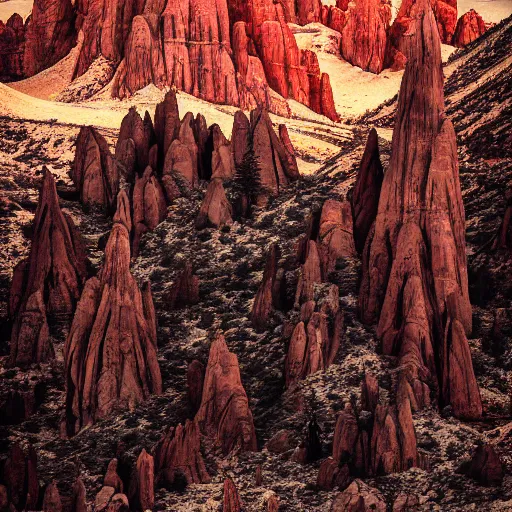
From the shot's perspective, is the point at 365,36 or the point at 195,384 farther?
the point at 365,36

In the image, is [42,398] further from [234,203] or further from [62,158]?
[62,158]

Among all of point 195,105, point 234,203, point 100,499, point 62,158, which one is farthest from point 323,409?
point 195,105

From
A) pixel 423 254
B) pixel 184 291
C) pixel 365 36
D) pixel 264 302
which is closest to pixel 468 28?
pixel 365 36

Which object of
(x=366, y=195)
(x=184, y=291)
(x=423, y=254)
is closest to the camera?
(x=423, y=254)

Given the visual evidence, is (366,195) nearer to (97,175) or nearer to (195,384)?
(195,384)

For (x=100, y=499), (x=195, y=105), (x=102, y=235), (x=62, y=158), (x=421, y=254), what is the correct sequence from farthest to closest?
(x=195, y=105) < (x=62, y=158) < (x=102, y=235) < (x=421, y=254) < (x=100, y=499)

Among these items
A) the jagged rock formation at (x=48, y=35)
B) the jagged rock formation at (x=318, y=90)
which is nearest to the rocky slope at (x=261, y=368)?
the jagged rock formation at (x=318, y=90)
